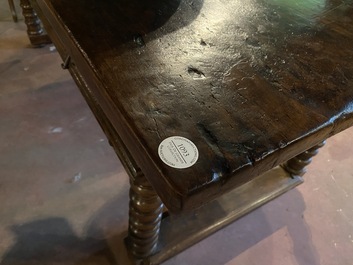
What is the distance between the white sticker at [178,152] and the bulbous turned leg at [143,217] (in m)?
0.20

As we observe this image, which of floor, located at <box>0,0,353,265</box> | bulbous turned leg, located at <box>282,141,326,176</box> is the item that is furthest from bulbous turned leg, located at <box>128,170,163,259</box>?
bulbous turned leg, located at <box>282,141,326,176</box>

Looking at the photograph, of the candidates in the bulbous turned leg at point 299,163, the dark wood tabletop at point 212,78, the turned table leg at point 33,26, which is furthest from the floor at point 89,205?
the dark wood tabletop at point 212,78

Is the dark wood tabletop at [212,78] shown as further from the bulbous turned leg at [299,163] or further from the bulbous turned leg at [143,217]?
the bulbous turned leg at [299,163]

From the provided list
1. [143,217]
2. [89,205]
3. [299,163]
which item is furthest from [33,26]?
[299,163]

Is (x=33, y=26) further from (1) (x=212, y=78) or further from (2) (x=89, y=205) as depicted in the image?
(1) (x=212, y=78)

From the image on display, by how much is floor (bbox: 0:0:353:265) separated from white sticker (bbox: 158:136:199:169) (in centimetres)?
57

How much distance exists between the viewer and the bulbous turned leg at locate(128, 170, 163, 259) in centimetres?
59

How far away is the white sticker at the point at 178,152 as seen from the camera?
370 millimetres

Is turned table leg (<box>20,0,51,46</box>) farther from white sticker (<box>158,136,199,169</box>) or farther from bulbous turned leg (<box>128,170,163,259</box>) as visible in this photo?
white sticker (<box>158,136,199,169</box>)

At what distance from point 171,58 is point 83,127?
73 centimetres

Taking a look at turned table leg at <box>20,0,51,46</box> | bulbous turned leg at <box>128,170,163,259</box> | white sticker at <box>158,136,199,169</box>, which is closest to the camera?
white sticker at <box>158,136,199,169</box>

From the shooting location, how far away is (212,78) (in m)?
0.49

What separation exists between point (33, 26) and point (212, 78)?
124cm

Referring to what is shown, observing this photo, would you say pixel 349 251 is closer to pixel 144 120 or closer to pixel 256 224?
pixel 256 224
